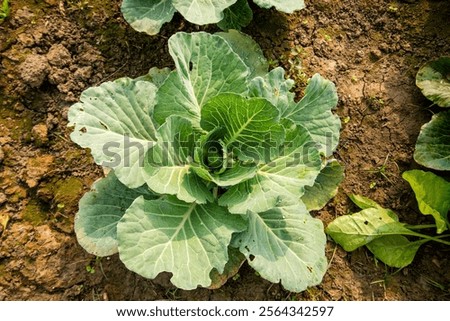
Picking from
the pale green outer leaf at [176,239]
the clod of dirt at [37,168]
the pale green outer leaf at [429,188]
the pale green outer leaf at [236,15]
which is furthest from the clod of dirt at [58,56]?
the pale green outer leaf at [429,188]

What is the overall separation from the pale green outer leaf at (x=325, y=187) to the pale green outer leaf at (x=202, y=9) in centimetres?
100

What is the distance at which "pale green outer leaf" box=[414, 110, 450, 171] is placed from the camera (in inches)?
114

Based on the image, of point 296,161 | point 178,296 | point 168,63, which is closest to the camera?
point 296,161

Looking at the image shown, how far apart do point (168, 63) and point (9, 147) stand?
40.8 inches

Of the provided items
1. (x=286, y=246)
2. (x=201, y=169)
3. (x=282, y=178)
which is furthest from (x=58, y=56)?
(x=286, y=246)

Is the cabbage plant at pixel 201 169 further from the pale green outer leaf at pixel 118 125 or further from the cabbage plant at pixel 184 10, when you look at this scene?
the cabbage plant at pixel 184 10

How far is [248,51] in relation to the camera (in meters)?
2.75

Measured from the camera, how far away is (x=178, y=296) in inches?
110

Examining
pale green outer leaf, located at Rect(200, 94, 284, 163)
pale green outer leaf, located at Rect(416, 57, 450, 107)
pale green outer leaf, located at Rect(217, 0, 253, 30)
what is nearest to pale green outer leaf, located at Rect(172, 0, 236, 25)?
pale green outer leaf, located at Rect(217, 0, 253, 30)

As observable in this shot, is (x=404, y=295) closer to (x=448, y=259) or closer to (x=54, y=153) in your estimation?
(x=448, y=259)

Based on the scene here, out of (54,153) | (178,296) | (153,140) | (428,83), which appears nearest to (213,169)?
(153,140)

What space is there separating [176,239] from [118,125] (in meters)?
0.58

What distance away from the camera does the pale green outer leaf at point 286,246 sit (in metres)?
2.36

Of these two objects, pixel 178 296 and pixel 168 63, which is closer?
pixel 178 296
